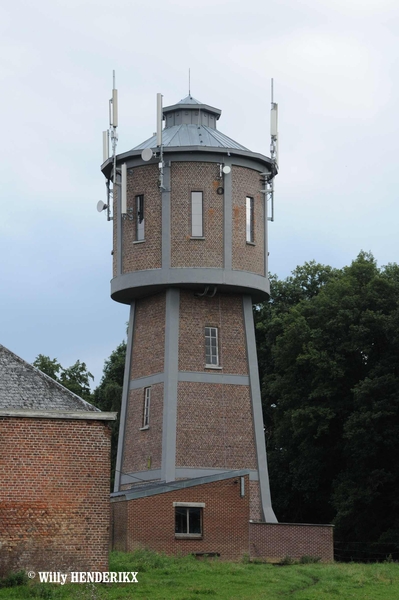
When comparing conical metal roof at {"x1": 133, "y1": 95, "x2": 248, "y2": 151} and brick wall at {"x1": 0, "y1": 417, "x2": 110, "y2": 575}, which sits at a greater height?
conical metal roof at {"x1": 133, "y1": 95, "x2": 248, "y2": 151}

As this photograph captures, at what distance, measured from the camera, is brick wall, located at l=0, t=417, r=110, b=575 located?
31281mm

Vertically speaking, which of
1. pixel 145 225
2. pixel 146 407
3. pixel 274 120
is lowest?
A: pixel 146 407

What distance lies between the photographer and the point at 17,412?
31.6 meters

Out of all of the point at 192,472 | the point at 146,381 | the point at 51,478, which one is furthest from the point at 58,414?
the point at 146,381

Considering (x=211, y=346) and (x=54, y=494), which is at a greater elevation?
(x=211, y=346)

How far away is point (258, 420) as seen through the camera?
149 feet

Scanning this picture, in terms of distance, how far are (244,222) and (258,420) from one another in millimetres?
7494

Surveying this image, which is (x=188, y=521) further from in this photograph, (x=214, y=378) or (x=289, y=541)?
(x=214, y=378)

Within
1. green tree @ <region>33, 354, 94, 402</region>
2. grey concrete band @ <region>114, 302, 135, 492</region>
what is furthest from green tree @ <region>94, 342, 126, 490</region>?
grey concrete band @ <region>114, 302, 135, 492</region>

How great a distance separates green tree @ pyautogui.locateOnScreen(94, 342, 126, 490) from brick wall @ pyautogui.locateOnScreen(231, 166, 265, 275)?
24758 mm

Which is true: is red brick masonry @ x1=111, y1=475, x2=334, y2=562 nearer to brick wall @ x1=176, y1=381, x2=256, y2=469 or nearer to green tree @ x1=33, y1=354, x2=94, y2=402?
brick wall @ x1=176, y1=381, x2=256, y2=469

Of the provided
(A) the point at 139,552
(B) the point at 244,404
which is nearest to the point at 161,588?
(A) the point at 139,552

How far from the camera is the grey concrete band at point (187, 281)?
44562 millimetres

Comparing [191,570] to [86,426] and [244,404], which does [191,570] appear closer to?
[86,426]
